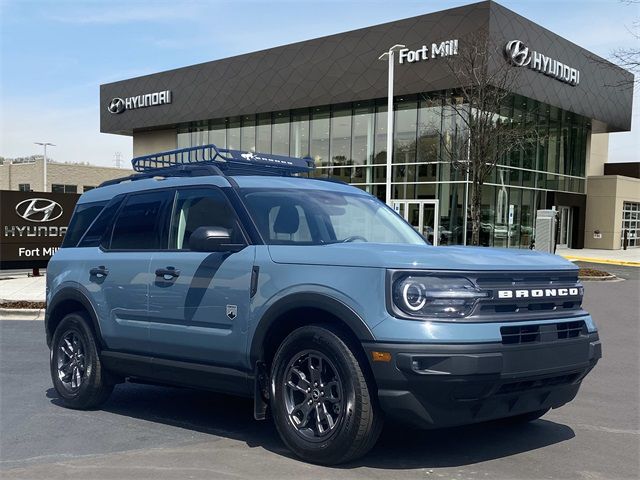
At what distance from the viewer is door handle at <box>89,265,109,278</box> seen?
6.06m

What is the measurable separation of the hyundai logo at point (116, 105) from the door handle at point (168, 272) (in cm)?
4473

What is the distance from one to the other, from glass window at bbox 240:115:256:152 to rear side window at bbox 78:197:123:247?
33569mm

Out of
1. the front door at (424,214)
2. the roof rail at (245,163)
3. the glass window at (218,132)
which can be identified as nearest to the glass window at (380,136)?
the front door at (424,214)

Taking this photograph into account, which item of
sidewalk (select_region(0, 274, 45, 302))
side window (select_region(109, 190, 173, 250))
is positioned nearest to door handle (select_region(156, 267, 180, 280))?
side window (select_region(109, 190, 173, 250))

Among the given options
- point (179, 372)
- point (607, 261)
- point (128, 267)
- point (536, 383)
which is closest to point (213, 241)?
point (179, 372)

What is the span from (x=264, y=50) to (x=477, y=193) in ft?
63.6

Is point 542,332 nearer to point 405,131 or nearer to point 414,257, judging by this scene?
point 414,257

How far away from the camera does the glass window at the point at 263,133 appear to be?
39156 millimetres

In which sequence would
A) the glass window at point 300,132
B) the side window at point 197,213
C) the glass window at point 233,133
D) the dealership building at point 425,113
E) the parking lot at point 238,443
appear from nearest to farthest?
the parking lot at point 238,443, the side window at point 197,213, the dealership building at point 425,113, the glass window at point 300,132, the glass window at point 233,133

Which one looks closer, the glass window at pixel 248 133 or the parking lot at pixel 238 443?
the parking lot at pixel 238 443

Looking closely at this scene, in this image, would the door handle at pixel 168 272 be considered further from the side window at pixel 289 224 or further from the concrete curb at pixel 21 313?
the concrete curb at pixel 21 313

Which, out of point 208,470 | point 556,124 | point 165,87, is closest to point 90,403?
point 208,470

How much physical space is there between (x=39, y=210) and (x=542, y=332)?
19.6 metres

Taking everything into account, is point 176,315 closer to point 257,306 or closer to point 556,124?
Answer: point 257,306
